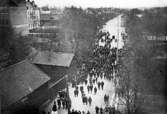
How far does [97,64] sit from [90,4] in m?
2.83

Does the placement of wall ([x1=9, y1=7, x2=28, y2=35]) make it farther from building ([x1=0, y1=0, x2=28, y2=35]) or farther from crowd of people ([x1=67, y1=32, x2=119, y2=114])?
crowd of people ([x1=67, y1=32, x2=119, y2=114])

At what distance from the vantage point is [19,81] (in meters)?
6.76

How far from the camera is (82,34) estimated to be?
837cm

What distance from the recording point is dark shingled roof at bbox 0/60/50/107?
20.7 ft

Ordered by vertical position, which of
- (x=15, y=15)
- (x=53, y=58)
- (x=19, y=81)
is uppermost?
(x=15, y=15)

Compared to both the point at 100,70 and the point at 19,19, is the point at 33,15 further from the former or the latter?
the point at 100,70

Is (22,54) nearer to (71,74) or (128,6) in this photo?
(71,74)

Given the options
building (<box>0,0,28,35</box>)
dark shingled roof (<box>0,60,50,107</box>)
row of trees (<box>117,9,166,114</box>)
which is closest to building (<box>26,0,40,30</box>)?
building (<box>0,0,28,35</box>)

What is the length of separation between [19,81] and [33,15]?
101 inches

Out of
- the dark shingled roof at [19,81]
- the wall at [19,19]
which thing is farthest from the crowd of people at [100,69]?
the wall at [19,19]

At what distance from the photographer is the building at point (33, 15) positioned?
714 cm

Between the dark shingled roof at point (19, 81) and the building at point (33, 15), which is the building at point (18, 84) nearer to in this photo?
the dark shingled roof at point (19, 81)

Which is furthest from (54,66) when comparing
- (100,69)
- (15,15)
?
(100,69)

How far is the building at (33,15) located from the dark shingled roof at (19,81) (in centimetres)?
142
